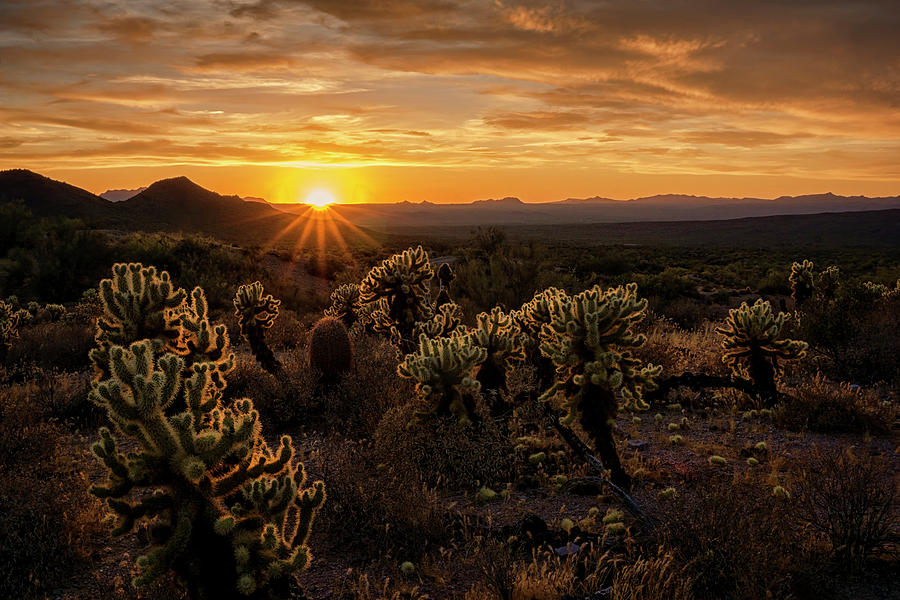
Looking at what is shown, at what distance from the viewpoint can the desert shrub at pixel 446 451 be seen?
245 inches

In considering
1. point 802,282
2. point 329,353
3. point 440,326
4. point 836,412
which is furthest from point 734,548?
Answer: point 802,282

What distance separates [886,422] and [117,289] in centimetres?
943

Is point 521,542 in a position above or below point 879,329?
below

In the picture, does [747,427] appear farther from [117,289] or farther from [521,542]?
[117,289]

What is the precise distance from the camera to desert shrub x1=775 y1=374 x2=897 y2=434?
7336 mm

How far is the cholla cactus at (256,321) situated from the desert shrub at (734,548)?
7550 mm

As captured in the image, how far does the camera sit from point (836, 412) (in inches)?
292

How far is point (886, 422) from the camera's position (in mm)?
7379

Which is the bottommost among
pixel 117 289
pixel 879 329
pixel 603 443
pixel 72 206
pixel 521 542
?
pixel 521 542

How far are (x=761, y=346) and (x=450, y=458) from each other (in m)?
5.06

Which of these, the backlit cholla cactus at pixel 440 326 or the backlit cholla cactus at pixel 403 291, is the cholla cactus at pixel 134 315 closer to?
the backlit cholla cactus at pixel 440 326

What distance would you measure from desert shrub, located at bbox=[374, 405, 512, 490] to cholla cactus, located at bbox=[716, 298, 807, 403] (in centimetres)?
413

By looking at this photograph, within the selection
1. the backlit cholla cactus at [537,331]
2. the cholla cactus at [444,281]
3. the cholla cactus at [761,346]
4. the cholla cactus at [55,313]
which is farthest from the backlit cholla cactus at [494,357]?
the cholla cactus at [55,313]

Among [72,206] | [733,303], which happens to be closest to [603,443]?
[733,303]
